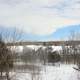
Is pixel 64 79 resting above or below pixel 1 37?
below

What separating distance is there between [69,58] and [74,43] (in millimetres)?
1869

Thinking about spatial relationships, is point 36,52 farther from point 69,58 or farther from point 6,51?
point 6,51

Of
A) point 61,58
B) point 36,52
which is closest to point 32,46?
point 36,52

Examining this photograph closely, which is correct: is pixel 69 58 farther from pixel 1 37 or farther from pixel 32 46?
pixel 1 37

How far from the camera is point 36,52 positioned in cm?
2342

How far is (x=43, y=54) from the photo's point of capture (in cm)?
2428

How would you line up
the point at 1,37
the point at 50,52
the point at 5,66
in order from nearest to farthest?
the point at 5,66 → the point at 1,37 → the point at 50,52

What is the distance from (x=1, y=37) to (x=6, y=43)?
100 cm

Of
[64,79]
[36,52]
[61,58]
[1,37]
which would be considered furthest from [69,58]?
[64,79]

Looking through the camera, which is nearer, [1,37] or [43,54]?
[1,37]

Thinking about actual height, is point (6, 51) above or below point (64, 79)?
above

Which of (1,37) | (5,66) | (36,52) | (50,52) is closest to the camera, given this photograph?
(5,66)

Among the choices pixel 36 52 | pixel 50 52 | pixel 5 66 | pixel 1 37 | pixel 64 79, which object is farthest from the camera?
pixel 50 52

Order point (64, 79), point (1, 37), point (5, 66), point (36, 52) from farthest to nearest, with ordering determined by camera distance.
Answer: point (36, 52) < point (1, 37) < point (5, 66) < point (64, 79)
